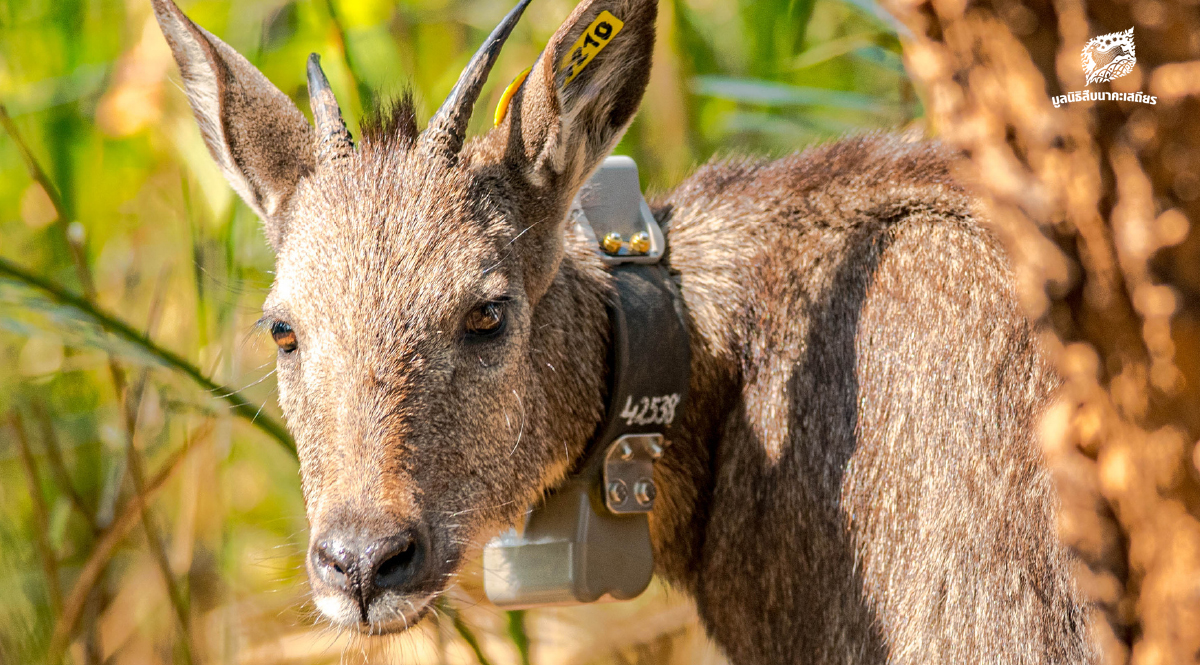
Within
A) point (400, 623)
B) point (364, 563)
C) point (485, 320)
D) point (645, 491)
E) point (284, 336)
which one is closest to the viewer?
point (364, 563)

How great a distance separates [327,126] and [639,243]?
97cm

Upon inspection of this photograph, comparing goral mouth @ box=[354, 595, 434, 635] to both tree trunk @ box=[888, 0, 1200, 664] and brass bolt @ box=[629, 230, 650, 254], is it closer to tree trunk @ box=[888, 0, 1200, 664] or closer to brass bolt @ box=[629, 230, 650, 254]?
brass bolt @ box=[629, 230, 650, 254]

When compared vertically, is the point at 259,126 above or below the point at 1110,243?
below

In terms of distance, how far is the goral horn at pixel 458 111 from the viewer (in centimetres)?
293

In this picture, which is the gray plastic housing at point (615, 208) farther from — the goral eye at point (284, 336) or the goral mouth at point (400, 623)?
the goral mouth at point (400, 623)

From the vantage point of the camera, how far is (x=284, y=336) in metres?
2.95

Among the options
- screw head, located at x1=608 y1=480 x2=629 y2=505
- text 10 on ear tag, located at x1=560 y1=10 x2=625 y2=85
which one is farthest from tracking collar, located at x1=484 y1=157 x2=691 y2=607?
text 10 on ear tag, located at x1=560 y1=10 x2=625 y2=85

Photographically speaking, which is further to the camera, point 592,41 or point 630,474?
point 630,474

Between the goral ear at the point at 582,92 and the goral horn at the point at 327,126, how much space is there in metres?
0.48

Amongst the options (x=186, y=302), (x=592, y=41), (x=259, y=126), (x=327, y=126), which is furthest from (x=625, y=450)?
(x=186, y=302)

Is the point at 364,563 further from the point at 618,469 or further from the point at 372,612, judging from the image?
the point at 618,469

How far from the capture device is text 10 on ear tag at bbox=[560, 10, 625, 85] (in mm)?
2824

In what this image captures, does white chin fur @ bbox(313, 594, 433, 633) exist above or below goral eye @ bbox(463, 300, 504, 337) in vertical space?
below

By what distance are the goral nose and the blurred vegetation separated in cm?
87
